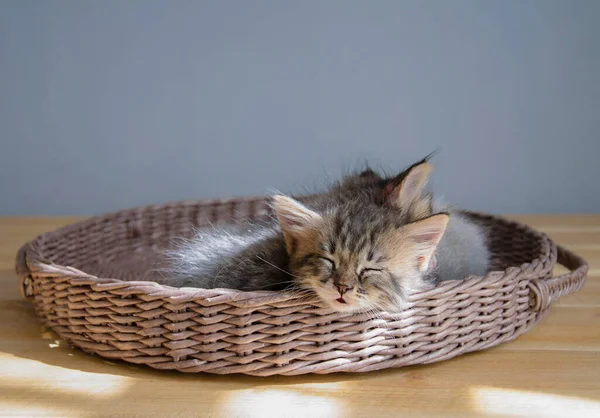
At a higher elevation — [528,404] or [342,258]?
[342,258]

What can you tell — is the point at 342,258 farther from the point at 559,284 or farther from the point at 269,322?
the point at 559,284

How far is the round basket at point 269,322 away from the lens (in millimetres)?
1551

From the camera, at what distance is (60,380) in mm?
1635

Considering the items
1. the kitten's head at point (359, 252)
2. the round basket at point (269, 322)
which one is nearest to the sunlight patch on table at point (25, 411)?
the round basket at point (269, 322)

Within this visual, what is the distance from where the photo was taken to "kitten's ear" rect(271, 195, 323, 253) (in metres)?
1.64

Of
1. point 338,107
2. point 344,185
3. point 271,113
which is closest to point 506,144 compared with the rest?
point 338,107

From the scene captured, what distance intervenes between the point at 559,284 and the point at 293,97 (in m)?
1.68

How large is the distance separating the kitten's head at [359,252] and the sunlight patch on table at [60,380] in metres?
0.48

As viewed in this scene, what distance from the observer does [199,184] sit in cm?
341

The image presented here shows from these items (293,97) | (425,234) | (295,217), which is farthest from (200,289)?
(293,97)

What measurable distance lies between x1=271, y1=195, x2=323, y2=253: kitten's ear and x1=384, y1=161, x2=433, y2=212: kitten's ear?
7.6 inches

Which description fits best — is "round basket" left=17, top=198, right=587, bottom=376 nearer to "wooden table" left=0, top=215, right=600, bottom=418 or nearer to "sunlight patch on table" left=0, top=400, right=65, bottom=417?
"wooden table" left=0, top=215, right=600, bottom=418

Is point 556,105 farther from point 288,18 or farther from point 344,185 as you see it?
point 344,185

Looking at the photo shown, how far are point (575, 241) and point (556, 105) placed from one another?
0.71m
